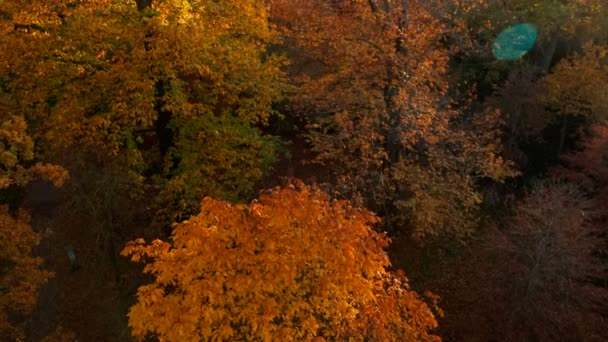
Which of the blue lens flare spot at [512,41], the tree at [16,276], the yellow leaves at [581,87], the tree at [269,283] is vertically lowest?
the tree at [16,276]

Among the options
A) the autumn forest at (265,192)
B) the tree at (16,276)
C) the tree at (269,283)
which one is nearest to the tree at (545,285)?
the autumn forest at (265,192)

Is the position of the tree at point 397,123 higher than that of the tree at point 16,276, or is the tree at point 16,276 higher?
the tree at point 397,123

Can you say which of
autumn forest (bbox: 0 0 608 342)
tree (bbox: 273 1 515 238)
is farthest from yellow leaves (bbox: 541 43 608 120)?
tree (bbox: 273 1 515 238)

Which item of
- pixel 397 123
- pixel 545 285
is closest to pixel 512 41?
pixel 397 123

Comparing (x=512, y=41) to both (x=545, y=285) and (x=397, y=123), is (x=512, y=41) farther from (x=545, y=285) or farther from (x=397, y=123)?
(x=545, y=285)

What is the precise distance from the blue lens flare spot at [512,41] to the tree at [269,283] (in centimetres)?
1899

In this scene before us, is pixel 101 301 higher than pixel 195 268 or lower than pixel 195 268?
lower

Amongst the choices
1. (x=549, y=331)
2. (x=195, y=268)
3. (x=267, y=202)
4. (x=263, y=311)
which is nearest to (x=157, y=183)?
(x=267, y=202)

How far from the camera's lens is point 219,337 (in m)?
7.89

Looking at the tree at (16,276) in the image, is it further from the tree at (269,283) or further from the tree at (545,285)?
the tree at (545,285)

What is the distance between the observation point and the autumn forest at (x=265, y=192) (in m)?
8.76

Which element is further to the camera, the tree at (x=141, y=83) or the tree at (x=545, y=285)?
the tree at (x=141, y=83)

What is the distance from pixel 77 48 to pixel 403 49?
1171 centimetres

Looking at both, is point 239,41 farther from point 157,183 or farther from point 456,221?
point 456,221
